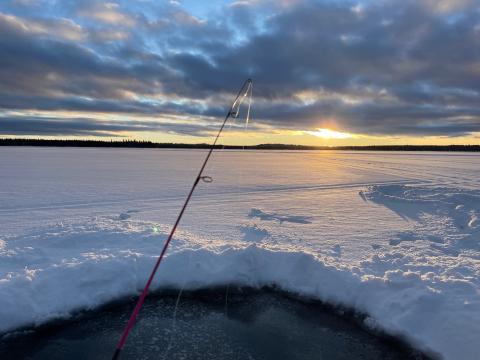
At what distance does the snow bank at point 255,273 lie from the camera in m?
4.15

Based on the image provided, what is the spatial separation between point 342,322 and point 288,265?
4.14 ft

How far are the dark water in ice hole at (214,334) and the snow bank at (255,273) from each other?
24cm

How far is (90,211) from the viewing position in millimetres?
8688

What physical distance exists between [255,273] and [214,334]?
148 cm

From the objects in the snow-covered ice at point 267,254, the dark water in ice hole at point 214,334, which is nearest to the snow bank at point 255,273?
the snow-covered ice at point 267,254

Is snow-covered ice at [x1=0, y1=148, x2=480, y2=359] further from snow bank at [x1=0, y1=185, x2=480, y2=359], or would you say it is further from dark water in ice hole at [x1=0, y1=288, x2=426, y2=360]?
dark water in ice hole at [x1=0, y1=288, x2=426, y2=360]

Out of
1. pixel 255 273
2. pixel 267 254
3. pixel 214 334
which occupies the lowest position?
pixel 214 334

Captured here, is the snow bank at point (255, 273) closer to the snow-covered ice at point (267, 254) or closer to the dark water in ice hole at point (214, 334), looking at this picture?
the snow-covered ice at point (267, 254)

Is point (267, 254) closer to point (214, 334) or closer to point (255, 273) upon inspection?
point (255, 273)

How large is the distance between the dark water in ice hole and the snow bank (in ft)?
0.80

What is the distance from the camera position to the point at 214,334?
4.13 metres

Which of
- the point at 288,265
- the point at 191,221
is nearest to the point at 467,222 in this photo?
the point at 288,265

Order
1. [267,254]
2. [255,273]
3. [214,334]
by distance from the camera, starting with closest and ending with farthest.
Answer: [214,334], [255,273], [267,254]

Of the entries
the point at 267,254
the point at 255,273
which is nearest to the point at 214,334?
the point at 255,273
